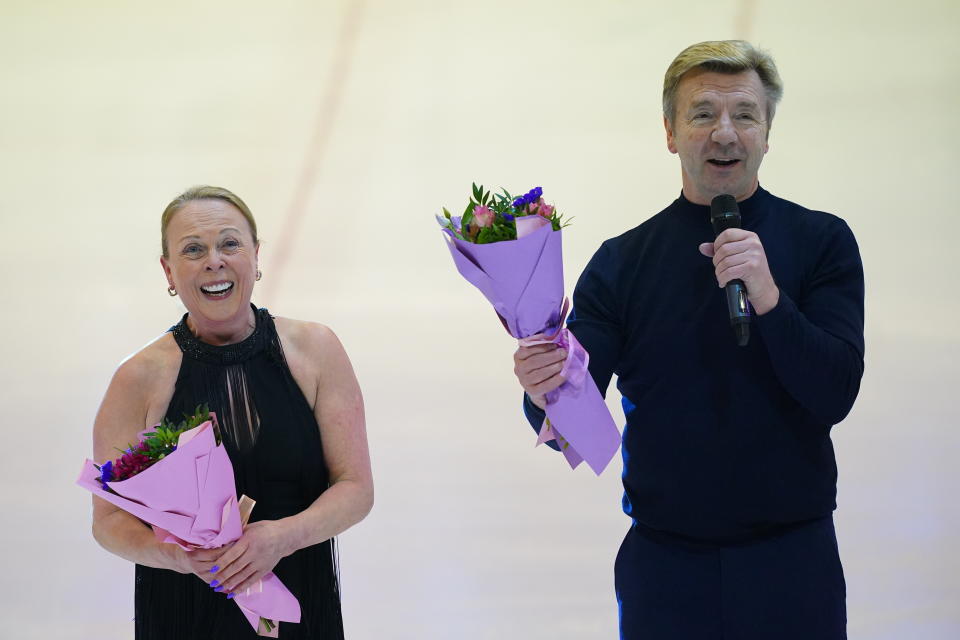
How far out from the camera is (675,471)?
1.79 meters

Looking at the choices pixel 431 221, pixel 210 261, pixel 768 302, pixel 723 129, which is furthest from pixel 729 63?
pixel 431 221

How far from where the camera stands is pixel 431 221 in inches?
140

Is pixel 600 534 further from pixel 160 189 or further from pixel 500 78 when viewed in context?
pixel 160 189

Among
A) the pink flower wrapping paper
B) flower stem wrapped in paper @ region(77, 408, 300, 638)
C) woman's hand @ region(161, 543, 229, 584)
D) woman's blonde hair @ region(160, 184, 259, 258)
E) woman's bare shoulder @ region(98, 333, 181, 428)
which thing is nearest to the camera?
the pink flower wrapping paper

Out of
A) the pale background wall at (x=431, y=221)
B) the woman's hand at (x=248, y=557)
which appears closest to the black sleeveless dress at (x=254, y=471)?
the woman's hand at (x=248, y=557)

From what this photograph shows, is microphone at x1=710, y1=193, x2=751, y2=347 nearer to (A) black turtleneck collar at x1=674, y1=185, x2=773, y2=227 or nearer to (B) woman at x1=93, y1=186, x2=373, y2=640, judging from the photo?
(A) black turtleneck collar at x1=674, y1=185, x2=773, y2=227

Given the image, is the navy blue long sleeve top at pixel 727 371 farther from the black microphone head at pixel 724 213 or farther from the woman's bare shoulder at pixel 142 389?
the woman's bare shoulder at pixel 142 389

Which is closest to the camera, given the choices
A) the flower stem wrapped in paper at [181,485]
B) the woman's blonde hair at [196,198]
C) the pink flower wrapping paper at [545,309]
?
the pink flower wrapping paper at [545,309]

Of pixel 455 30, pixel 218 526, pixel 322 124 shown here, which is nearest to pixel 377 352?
pixel 322 124

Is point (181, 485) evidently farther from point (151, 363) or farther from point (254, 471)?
point (151, 363)

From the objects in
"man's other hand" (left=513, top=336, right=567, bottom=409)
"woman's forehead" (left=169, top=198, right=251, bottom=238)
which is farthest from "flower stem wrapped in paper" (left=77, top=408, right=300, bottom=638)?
"man's other hand" (left=513, top=336, right=567, bottom=409)

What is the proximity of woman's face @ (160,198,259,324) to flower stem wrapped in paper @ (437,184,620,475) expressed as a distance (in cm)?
57

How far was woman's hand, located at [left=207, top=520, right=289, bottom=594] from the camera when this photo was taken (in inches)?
71.6

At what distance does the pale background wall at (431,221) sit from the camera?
3389 mm
